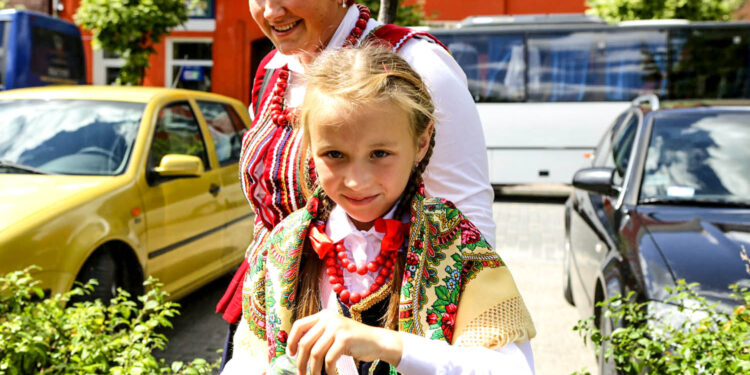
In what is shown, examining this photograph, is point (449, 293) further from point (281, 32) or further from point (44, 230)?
point (44, 230)

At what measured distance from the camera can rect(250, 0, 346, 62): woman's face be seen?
180 centimetres

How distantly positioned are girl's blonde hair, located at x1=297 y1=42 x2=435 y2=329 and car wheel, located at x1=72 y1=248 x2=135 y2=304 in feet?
9.70

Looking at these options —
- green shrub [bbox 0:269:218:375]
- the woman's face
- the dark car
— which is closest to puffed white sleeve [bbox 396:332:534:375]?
the woman's face

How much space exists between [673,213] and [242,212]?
11.1 ft

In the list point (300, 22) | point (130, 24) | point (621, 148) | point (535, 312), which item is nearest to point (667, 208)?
point (621, 148)

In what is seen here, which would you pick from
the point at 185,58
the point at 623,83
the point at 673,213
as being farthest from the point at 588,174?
the point at 185,58

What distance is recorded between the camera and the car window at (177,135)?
5.20 metres

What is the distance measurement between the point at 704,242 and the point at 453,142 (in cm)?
237

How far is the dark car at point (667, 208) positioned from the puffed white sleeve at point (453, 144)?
5.93 feet

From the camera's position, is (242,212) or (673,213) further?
(242,212)

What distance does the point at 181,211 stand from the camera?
17.0 ft

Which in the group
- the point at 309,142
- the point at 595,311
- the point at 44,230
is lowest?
the point at 595,311

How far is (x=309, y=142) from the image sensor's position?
1525 mm

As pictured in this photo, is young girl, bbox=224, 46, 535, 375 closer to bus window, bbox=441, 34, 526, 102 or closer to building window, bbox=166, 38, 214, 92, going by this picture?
bus window, bbox=441, 34, 526, 102
